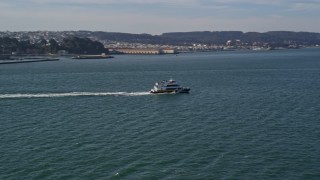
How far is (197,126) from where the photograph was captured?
1914cm

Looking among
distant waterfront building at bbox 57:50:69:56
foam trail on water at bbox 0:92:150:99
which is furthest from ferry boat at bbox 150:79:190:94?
distant waterfront building at bbox 57:50:69:56

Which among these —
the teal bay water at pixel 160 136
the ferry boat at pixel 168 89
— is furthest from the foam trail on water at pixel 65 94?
the ferry boat at pixel 168 89

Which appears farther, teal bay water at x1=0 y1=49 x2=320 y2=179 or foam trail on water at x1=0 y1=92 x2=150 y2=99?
foam trail on water at x1=0 y1=92 x2=150 y2=99

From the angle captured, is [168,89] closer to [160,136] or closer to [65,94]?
[65,94]

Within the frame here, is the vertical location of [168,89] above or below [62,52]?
above

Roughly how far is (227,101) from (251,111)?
379 centimetres

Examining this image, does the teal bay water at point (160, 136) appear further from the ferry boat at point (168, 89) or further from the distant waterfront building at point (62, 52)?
the distant waterfront building at point (62, 52)

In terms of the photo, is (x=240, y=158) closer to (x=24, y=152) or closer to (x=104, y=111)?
(x=24, y=152)

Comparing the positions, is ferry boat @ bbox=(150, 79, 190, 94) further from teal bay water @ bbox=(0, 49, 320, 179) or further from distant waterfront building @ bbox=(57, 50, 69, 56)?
distant waterfront building @ bbox=(57, 50, 69, 56)

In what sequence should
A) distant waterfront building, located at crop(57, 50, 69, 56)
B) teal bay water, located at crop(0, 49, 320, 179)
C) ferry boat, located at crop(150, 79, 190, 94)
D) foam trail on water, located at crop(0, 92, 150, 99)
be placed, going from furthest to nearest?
1. distant waterfront building, located at crop(57, 50, 69, 56)
2. ferry boat, located at crop(150, 79, 190, 94)
3. foam trail on water, located at crop(0, 92, 150, 99)
4. teal bay water, located at crop(0, 49, 320, 179)

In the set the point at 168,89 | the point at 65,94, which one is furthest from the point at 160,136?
the point at 168,89

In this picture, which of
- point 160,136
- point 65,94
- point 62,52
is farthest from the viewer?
point 62,52

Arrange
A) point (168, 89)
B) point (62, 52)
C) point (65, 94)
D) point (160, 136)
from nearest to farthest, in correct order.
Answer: point (160, 136), point (65, 94), point (168, 89), point (62, 52)

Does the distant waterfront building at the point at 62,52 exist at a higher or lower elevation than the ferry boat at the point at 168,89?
lower
